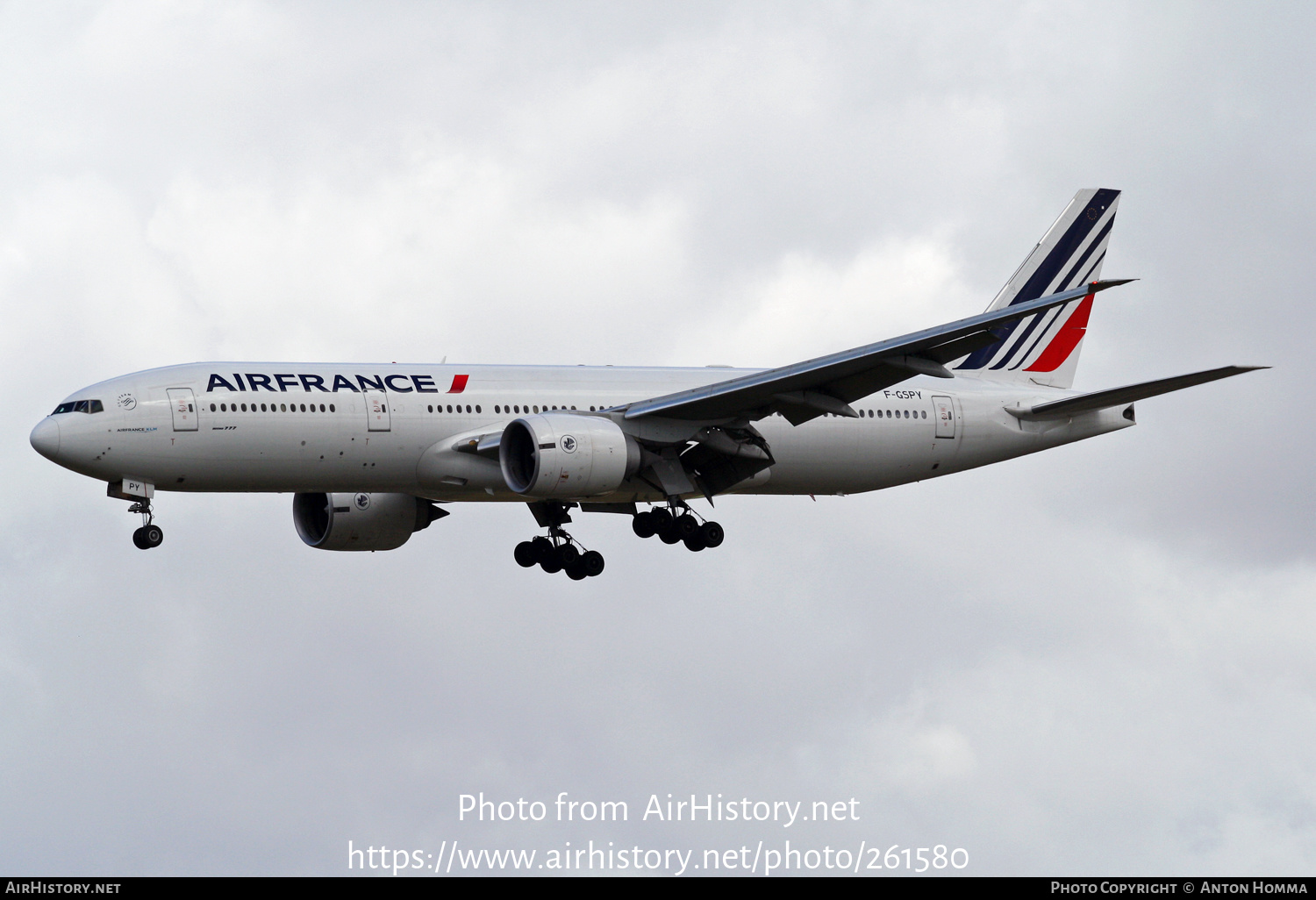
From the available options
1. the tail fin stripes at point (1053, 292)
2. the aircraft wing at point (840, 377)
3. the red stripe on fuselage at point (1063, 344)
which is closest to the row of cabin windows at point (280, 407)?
the aircraft wing at point (840, 377)

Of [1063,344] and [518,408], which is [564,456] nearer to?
A: [518,408]

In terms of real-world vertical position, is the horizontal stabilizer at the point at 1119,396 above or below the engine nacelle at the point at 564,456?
above

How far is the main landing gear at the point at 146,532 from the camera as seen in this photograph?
40.8m

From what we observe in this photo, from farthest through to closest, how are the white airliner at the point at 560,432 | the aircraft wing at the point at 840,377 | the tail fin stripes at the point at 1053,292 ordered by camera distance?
1. the tail fin stripes at the point at 1053,292
2. the white airliner at the point at 560,432
3. the aircraft wing at the point at 840,377

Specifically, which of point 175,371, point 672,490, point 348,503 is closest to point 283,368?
point 175,371

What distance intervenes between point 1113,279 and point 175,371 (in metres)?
20.4

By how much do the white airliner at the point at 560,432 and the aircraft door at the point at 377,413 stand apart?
4 cm

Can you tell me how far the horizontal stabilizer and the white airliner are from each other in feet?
0.22

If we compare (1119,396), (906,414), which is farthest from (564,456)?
(1119,396)

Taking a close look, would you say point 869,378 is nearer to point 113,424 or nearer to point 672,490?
point 672,490

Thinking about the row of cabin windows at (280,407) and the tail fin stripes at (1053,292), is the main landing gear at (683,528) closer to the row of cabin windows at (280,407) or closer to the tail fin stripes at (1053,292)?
the row of cabin windows at (280,407)

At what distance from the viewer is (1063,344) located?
169 feet

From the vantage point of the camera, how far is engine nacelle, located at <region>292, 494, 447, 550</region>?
1885 inches

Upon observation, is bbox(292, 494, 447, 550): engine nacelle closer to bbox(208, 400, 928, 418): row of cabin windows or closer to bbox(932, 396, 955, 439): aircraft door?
bbox(208, 400, 928, 418): row of cabin windows
